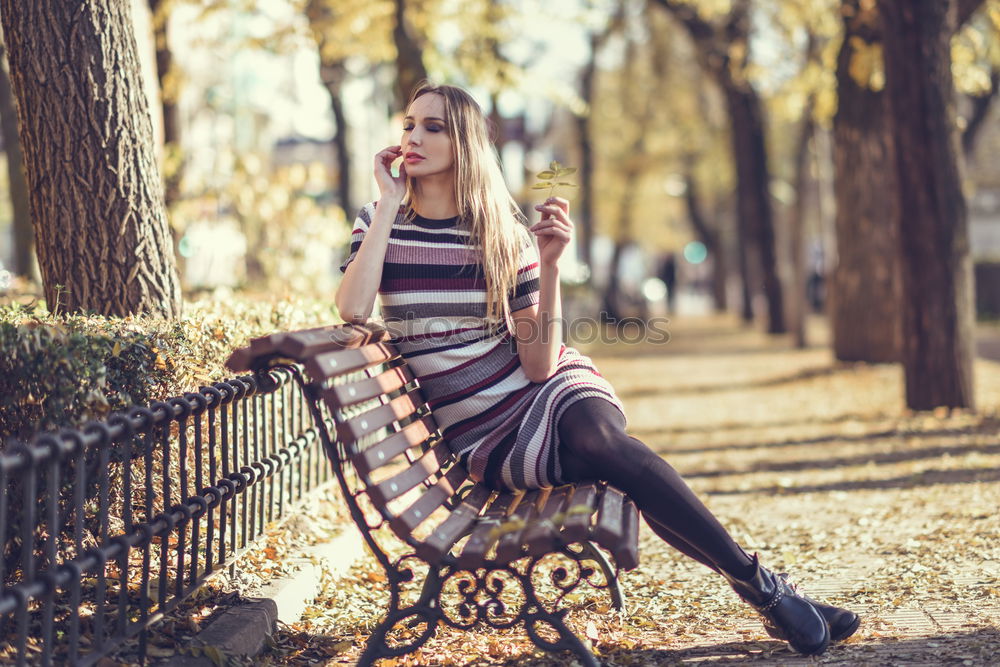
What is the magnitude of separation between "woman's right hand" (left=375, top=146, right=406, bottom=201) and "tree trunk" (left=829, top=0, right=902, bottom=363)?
10.2 metres

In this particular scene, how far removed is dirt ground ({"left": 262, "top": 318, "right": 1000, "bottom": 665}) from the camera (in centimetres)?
392

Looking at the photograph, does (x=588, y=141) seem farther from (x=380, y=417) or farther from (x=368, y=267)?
(x=380, y=417)

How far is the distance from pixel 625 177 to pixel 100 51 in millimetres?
Answer: 29188

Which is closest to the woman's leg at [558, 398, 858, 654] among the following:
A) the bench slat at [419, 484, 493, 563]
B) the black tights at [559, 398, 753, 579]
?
the black tights at [559, 398, 753, 579]

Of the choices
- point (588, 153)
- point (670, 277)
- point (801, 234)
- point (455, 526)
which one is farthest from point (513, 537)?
point (670, 277)

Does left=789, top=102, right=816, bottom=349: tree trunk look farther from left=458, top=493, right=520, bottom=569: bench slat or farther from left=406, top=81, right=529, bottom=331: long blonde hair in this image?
left=458, top=493, right=520, bottom=569: bench slat

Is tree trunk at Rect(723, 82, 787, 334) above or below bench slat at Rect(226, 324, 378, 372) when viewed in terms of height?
above

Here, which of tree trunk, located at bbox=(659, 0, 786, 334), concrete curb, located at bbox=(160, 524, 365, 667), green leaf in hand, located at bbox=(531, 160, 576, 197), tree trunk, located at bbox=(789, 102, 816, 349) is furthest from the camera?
tree trunk, located at bbox=(659, 0, 786, 334)

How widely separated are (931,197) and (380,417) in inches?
268

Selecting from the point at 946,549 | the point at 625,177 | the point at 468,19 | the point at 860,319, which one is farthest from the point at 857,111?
the point at 625,177

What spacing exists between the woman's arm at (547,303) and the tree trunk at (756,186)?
1739cm

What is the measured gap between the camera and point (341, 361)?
11.0 ft

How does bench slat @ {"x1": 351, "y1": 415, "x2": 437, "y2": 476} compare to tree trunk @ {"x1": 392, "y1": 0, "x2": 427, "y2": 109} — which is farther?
tree trunk @ {"x1": 392, "y1": 0, "x2": 427, "y2": 109}

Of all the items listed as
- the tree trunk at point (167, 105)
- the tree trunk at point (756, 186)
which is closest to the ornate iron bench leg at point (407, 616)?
the tree trunk at point (167, 105)
